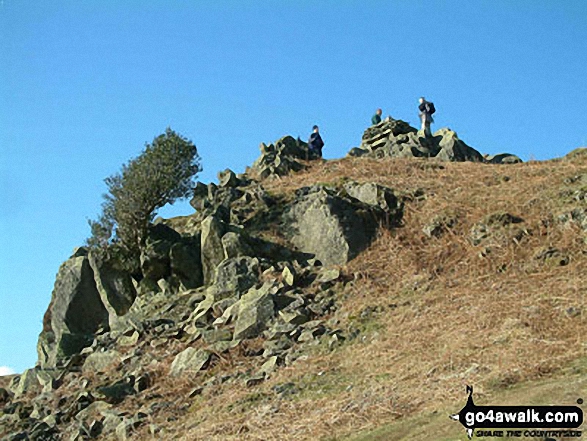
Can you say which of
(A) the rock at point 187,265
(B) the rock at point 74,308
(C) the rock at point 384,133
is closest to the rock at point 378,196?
(A) the rock at point 187,265

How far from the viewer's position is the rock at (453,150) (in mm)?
25422

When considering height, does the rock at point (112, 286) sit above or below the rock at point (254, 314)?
above

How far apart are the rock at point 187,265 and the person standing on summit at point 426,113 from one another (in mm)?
12967

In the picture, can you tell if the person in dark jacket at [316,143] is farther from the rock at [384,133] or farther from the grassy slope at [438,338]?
the grassy slope at [438,338]

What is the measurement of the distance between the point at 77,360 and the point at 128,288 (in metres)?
2.71

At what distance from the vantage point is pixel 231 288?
52.0 ft

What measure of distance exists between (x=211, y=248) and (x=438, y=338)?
7.40 metres

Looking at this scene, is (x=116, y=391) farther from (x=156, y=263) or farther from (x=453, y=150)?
(x=453, y=150)

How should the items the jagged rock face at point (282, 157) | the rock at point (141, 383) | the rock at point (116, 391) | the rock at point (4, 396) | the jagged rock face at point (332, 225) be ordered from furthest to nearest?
the jagged rock face at point (282, 157)
the rock at point (4, 396)
the jagged rock face at point (332, 225)
the rock at point (141, 383)
the rock at point (116, 391)

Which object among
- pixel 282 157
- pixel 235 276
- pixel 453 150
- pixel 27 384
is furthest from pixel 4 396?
pixel 453 150

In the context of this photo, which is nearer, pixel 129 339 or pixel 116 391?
pixel 116 391

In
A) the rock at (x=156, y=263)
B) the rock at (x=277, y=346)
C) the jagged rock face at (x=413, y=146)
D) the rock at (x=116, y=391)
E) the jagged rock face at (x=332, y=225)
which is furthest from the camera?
the jagged rock face at (x=413, y=146)

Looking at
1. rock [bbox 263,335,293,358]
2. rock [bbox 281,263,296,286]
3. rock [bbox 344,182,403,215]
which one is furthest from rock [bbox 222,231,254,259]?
rock [bbox 263,335,293,358]

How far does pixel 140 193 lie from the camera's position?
62.5 ft
